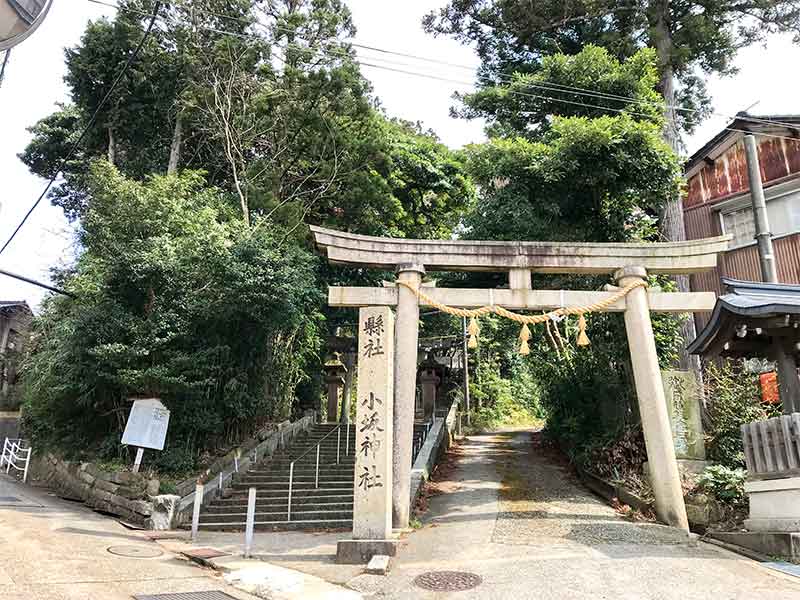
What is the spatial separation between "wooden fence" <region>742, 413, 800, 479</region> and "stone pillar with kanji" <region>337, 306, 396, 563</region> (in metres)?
5.12

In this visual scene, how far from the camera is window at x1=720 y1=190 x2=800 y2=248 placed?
14.3 metres

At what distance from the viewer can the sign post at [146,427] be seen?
12337 millimetres

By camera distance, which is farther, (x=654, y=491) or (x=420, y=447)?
(x=420, y=447)

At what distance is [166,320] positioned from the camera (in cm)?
1316

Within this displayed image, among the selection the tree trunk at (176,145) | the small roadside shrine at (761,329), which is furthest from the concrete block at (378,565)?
the tree trunk at (176,145)

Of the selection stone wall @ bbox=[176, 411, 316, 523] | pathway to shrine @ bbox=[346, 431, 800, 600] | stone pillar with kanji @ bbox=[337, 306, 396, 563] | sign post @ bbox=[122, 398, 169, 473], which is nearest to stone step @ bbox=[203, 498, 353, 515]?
stone wall @ bbox=[176, 411, 316, 523]

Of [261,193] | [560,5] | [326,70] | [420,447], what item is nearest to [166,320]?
[261,193]

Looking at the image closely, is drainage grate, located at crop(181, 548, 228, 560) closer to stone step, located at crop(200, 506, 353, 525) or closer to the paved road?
the paved road

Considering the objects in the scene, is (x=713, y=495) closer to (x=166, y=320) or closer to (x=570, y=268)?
(x=570, y=268)

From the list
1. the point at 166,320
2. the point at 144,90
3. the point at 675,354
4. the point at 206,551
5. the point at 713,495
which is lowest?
the point at 206,551

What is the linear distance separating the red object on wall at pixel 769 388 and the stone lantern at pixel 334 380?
53.1 ft

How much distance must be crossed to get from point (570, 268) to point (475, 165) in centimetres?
414

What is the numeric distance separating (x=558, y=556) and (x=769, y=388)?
6616mm

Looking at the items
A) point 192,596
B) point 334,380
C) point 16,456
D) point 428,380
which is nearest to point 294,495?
point 192,596
